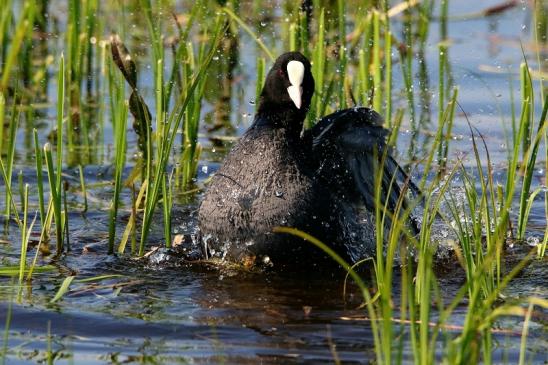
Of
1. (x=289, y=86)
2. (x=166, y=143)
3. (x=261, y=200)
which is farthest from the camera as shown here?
(x=289, y=86)

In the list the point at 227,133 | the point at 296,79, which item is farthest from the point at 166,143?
the point at 227,133

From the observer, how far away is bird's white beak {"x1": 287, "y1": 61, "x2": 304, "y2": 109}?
13.5 ft

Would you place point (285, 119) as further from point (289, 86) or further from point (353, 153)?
point (353, 153)

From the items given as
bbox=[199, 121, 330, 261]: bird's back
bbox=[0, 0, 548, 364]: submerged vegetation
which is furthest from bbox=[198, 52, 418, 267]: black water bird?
bbox=[0, 0, 548, 364]: submerged vegetation

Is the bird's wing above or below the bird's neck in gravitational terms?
below

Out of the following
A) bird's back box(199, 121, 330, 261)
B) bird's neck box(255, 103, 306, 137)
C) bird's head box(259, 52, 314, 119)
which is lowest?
bird's back box(199, 121, 330, 261)

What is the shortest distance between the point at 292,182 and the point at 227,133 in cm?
208

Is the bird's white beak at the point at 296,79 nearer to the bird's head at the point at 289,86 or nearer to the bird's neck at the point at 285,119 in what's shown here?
the bird's head at the point at 289,86

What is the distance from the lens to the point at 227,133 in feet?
20.2

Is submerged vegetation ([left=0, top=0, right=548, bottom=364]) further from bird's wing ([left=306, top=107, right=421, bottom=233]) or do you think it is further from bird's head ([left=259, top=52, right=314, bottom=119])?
bird's head ([left=259, top=52, right=314, bottom=119])

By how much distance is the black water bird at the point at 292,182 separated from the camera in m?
4.09

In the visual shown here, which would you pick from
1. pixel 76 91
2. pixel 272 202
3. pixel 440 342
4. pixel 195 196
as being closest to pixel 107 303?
pixel 272 202

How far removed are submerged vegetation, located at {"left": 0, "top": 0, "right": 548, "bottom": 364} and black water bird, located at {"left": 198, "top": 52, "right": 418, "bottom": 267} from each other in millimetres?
191

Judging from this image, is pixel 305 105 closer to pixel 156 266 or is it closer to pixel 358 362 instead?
pixel 156 266
